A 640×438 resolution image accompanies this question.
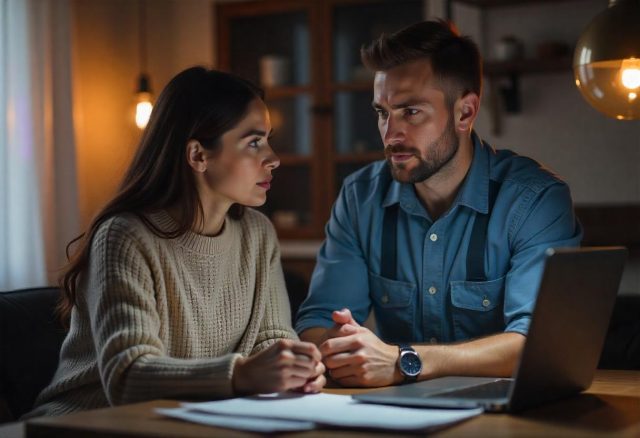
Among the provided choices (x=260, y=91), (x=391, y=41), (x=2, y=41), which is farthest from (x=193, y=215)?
(x=2, y=41)

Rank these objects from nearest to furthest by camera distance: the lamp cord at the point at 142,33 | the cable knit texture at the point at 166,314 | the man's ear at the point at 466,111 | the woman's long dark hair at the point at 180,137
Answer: the cable knit texture at the point at 166,314, the woman's long dark hair at the point at 180,137, the man's ear at the point at 466,111, the lamp cord at the point at 142,33

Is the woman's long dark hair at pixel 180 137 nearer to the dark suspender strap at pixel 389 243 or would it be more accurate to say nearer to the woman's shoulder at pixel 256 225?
the woman's shoulder at pixel 256 225

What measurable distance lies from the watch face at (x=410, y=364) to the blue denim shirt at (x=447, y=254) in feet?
1.10

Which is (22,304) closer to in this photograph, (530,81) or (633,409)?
(633,409)

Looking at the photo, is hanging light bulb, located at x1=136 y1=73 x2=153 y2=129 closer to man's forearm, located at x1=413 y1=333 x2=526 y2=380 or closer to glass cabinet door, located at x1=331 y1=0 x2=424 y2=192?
glass cabinet door, located at x1=331 y1=0 x2=424 y2=192

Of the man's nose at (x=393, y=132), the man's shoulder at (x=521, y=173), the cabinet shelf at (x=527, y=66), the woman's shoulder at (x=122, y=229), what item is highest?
the cabinet shelf at (x=527, y=66)

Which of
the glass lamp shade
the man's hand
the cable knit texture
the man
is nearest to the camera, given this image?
the cable knit texture

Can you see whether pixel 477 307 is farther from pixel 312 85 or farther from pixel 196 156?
pixel 312 85

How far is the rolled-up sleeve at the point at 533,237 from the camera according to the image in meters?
2.01

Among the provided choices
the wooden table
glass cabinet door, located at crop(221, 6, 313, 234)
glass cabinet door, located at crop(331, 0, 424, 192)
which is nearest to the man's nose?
the wooden table

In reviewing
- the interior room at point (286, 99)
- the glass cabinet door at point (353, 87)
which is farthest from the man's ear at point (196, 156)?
the glass cabinet door at point (353, 87)

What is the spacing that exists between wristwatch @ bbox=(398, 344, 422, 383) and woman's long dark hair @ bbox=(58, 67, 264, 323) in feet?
1.61

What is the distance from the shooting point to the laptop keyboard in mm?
1432

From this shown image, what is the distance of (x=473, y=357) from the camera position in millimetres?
1828
